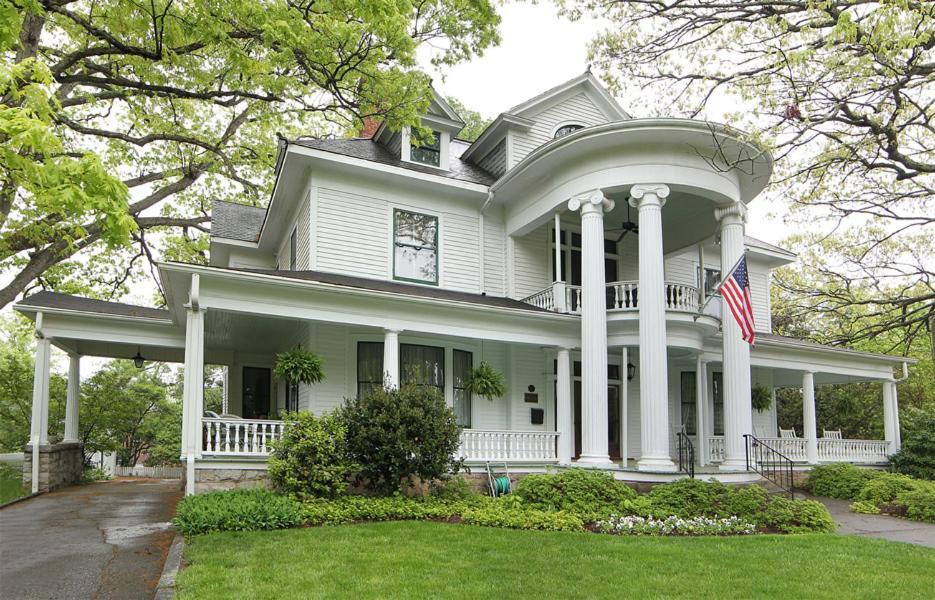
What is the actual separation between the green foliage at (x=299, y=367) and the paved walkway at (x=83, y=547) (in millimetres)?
2943

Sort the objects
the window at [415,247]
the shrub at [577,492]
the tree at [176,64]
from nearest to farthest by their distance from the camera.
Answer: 1. the tree at [176,64]
2. the shrub at [577,492]
3. the window at [415,247]

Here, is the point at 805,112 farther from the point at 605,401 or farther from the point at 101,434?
the point at 101,434

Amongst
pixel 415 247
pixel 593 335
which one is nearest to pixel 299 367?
pixel 415 247

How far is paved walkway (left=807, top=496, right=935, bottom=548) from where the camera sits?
9.94m

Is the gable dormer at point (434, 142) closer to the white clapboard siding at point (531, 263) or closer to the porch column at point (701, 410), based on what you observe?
the white clapboard siding at point (531, 263)

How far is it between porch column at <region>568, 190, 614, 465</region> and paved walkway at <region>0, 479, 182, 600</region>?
7.40m

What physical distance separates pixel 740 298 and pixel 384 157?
8.32 m

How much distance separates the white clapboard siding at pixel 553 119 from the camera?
16.6 meters

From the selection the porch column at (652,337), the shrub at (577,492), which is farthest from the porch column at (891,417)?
the shrub at (577,492)

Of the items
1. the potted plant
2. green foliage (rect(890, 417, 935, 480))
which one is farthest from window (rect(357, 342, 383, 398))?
green foliage (rect(890, 417, 935, 480))

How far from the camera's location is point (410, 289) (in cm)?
1406

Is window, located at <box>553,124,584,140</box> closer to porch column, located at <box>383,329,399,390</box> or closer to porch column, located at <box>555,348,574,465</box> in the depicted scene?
porch column, located at <box>555,348,574,465</box>

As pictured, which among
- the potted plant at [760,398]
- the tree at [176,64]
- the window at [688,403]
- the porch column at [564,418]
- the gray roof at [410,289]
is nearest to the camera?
the tree at [176,64]

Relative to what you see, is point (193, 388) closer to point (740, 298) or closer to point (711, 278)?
point (740, 298)
